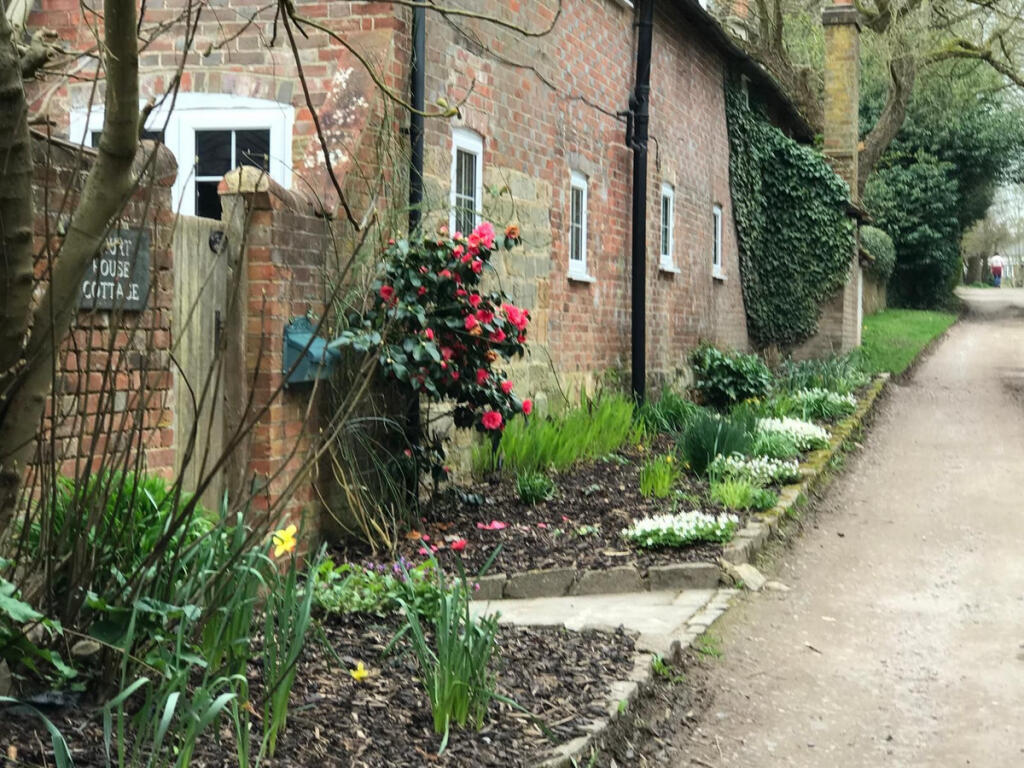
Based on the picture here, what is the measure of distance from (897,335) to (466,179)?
2044 centimetres

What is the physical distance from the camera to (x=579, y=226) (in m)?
12.6

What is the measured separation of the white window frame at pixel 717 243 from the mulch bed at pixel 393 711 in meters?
13.1

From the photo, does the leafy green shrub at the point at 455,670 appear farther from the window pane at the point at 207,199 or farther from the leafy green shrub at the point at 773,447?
the leafy green shrub at the point at 773,447

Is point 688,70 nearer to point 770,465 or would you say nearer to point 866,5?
point 770,465

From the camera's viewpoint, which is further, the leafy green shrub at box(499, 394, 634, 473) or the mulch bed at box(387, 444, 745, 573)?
the leafy green shrub at box(499, 394, 634, 473)

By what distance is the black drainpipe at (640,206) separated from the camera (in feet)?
45.4

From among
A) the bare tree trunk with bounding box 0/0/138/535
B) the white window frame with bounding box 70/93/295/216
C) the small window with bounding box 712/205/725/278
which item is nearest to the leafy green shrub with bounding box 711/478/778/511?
the white window frame with bounding box 70/93/295/216

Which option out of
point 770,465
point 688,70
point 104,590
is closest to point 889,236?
point 688,70

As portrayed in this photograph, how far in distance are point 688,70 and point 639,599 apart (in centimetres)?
1067

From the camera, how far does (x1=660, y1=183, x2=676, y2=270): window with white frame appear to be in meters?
15.5

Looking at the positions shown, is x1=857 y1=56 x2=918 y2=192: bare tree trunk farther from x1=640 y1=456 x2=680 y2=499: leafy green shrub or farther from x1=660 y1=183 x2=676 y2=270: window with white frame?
x1=640 y1=456 x2=680 y2=499: leafy green shrub

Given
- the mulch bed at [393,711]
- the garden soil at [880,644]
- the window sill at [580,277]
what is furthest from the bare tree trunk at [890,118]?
the mulch bed at [393,711]

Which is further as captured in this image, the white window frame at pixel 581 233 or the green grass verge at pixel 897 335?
the green grass verge at pixel 897 335

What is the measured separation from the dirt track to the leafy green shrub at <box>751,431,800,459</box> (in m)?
0.51
